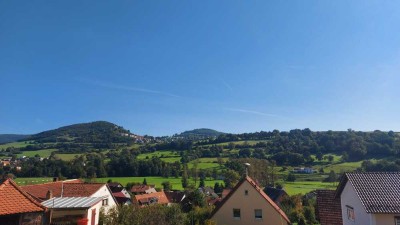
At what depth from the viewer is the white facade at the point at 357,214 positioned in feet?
66.5

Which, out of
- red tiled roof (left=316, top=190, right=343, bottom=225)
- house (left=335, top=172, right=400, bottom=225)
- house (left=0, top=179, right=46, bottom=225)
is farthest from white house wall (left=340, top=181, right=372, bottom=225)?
house (left=0, top=179, right=46, bottom=225)

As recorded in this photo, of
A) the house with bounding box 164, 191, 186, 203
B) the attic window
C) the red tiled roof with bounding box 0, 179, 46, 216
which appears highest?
the red tiled roof with bounding box 0, 179, 46, 216

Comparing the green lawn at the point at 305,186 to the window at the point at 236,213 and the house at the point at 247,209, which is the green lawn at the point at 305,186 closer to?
the house at the point at 247,209

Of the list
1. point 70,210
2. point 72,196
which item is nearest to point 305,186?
point 72,196

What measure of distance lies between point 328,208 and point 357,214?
575 centimetres

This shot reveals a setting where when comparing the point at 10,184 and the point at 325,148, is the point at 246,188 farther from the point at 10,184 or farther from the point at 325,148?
the point at 325,148

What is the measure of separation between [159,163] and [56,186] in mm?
92847

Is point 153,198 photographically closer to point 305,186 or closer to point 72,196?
point 305,186

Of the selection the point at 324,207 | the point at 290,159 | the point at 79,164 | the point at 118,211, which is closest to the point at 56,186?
the point at 118,211

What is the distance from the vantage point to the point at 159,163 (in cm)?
13012

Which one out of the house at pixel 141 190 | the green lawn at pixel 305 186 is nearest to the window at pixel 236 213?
the green lawn at pixel 305 186

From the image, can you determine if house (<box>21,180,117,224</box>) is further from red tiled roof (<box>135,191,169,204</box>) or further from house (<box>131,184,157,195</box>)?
house (<box>131,184,157,195</box>)

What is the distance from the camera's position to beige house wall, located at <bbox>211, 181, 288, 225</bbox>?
29859 millimetres

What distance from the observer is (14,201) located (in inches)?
610
